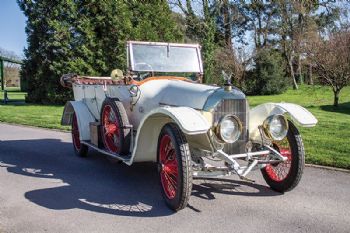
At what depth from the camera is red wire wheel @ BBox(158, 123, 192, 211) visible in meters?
4.12

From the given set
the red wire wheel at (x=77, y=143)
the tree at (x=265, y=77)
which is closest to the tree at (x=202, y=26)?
the tree at (x=265, y=77)

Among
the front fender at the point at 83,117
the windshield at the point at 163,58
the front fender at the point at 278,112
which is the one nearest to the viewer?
the front fender at the point at 278,112

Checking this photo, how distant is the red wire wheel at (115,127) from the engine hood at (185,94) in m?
0.39

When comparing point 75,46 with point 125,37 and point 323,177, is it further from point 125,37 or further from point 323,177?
point 323,177

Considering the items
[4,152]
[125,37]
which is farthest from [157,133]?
[125,37]

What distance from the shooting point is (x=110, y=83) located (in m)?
6.33

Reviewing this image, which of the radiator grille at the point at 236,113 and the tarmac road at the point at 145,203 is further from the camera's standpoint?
the radiator grille at the point at 236,113

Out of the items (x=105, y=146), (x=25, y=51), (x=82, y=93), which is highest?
(x=25, y=51)

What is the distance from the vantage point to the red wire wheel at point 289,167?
4.79 meters

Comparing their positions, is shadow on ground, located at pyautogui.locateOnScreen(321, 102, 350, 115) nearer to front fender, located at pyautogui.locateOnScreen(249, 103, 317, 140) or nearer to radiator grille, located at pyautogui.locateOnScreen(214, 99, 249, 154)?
front fender, located at pyautogui.locateOnScreen(249, 103, 317, 140)

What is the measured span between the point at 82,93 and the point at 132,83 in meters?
2.15

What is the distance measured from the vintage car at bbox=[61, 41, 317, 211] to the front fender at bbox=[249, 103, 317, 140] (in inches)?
0.5

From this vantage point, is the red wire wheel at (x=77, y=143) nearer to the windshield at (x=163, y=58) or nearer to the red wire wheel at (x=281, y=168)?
the windshield at (x=163, y=58)

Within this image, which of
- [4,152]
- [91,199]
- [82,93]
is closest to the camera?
[91,199]
